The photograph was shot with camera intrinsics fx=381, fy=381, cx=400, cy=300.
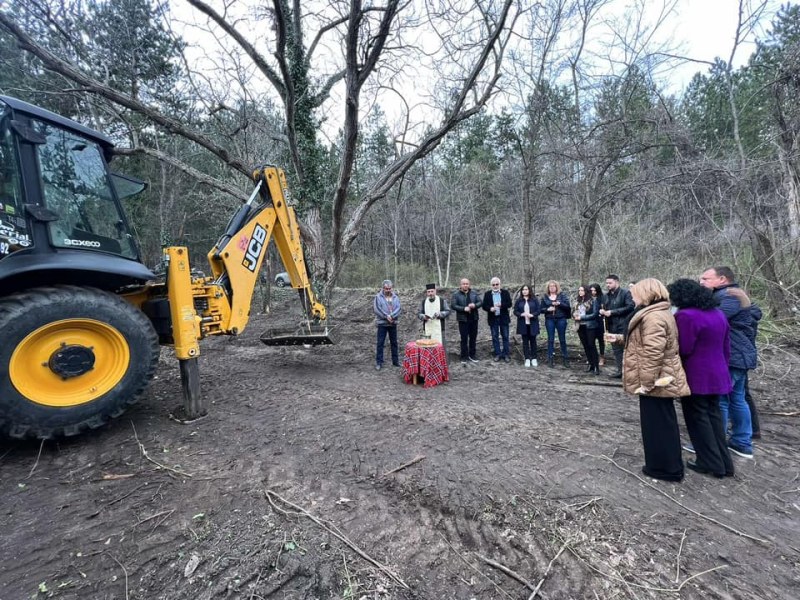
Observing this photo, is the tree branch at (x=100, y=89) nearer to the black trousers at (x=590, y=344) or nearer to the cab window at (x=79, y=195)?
the cab window at (x=79, y=195)

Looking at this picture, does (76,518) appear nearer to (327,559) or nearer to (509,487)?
(327,559)

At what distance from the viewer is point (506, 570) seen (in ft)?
7.03

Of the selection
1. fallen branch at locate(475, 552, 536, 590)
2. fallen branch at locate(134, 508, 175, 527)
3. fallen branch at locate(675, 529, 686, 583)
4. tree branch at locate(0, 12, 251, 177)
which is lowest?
fallen branch at locate(675, 529, 686, 583)

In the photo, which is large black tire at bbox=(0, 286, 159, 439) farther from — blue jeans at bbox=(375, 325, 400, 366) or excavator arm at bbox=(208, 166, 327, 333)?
blue jeans at bbox=(375, 325, 400, 366)

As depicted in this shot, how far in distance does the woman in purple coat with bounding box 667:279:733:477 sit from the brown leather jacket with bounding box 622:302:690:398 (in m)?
0.12

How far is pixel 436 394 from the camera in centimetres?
534

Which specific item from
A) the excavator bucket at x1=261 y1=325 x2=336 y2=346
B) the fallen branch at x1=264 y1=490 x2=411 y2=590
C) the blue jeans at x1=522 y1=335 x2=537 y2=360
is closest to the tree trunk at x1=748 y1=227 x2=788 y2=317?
the blue jeans at x1=522 y1=335 x2=537 y2=360

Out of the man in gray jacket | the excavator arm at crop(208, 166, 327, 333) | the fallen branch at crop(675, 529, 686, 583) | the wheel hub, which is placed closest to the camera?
the fallen branch at crop(675, 529, 686, 583)

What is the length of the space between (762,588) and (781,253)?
321 inches

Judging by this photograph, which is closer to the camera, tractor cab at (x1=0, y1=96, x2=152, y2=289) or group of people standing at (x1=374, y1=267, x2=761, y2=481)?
group of people standing at (x1=374, y1=267, x2=761, y2=481)

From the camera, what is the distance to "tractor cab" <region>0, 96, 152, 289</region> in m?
3.14

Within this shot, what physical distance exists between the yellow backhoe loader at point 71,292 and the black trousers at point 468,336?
15.7 feet

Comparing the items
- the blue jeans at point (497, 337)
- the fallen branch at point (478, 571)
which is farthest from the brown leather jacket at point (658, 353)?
the blue jeans at point (497, 337)

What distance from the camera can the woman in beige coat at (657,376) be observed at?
3010mm
